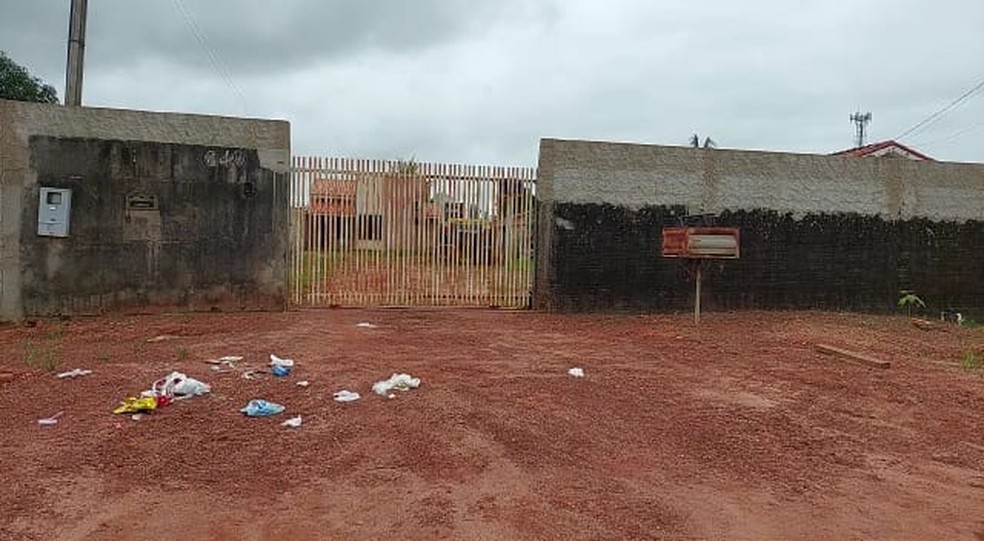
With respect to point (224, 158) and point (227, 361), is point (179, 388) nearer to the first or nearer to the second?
point (227, 361)

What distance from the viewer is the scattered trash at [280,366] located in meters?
6.40

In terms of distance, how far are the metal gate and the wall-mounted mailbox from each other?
262cm

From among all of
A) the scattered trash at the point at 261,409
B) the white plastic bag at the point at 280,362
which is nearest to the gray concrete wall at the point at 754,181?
the white plastic bag at the point at 280,362

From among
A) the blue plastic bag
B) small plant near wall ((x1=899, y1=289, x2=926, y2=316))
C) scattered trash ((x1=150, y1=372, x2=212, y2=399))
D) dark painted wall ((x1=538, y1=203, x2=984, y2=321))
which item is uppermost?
dark painted wall ((x1=538, y1=203, x2=984, y2=321))

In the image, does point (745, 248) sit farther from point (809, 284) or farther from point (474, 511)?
point (474, 511)

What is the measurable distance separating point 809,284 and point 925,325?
1640mm

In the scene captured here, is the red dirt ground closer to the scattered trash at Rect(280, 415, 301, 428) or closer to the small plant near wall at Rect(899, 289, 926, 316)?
the scattered trash at Rect(280, 415, 301, 428)

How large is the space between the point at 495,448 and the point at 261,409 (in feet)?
5.08

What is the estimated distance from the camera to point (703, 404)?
592cm

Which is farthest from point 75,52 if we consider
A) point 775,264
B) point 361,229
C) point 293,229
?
point 775,264

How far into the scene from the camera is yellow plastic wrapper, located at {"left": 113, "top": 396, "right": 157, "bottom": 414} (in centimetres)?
514

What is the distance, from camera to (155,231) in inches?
399

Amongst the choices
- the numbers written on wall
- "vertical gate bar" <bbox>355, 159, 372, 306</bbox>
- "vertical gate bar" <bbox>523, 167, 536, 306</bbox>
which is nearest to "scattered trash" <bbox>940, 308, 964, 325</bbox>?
"vertical gate bar" <bbox>523, 167, 536, 306</bbox>

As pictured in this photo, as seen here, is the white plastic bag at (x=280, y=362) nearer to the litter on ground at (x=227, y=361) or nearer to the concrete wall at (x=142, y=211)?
the litter on ground at (x=227, y=361)
